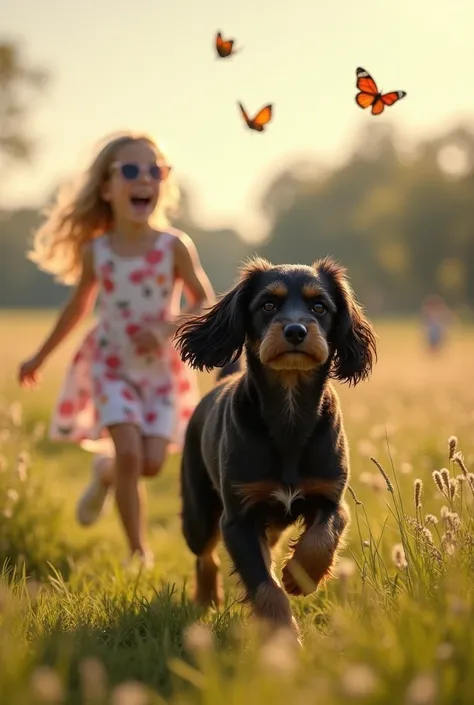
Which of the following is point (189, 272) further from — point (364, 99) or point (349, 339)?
point (364, 99)

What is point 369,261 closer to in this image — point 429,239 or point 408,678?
point 429,239

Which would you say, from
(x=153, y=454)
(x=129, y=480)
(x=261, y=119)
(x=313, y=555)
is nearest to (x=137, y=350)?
(x=153, y=454)

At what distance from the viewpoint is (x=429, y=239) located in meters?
79.7

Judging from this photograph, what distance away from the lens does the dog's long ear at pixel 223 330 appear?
178 inches

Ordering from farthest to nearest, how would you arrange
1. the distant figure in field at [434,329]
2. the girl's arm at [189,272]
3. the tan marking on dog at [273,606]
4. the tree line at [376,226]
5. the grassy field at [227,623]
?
the tree line at [376,226] → the distant figure in field at [434,329] → the girl's arm at [189,272] → the tan marking on dog at [273,606] → the grassy field at [227,623]

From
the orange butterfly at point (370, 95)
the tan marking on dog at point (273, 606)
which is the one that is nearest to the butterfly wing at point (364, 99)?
the orange butterfly at point (370, 95)

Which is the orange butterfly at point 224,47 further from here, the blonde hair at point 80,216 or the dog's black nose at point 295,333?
the blonde hair at point 80,216

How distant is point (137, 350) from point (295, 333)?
111 inches

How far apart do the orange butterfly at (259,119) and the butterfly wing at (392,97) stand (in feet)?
1.73

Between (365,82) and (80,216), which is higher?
(365,82)

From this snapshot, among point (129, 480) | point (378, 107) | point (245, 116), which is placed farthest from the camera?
point (129, 480)

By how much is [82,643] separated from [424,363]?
27.5m

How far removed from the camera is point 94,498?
6.96 m

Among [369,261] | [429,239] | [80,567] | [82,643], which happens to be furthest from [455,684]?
[369,261]
